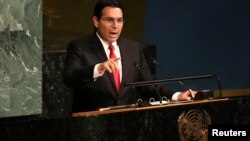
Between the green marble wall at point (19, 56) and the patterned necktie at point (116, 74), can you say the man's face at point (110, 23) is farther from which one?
the green marble wall at point (19, 56)

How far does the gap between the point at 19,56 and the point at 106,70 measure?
54 cm

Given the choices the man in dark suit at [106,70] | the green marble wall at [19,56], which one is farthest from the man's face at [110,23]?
the green marble wall at [19,56]

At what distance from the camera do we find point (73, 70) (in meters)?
4.03

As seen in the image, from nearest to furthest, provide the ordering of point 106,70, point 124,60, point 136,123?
1. point 136,123
2. point 106,70
3. point 124,60

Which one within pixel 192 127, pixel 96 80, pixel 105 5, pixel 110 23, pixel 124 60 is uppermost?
pixel 105 5

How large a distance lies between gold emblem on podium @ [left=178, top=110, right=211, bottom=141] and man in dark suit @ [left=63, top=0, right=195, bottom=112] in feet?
0.77

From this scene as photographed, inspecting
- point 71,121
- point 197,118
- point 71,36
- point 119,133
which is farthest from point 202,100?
point 71,36

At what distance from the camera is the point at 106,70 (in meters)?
4.16

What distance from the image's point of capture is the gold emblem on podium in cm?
383

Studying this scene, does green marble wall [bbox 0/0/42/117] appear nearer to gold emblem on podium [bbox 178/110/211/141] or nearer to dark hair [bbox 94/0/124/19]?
dark hair [bbox 94/0/124/19]

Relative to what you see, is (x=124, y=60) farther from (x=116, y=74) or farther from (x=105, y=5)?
(x=105, y=5)

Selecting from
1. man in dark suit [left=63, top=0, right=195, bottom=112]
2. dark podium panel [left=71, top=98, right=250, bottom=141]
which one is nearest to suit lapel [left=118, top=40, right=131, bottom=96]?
man in dark suit [left=63, top=0, right=195, bottom=112]

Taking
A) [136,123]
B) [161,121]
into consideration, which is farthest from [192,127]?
[136,123]

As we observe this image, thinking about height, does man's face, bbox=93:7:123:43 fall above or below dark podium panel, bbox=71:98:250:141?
above
